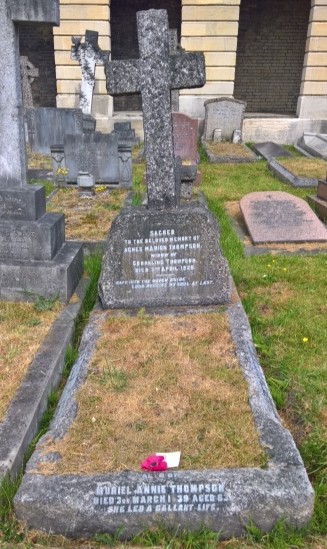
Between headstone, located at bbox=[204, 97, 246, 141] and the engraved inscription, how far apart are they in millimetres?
12099

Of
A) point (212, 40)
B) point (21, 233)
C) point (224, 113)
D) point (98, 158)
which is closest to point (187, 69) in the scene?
point (21, 233)

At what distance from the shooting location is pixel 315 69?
13.4m

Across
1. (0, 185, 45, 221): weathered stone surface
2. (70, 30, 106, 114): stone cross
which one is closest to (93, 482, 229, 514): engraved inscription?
(0, 185, 45, 221): weathered stone surface

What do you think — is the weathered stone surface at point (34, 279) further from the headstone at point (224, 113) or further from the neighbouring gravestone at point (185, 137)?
the headstone at point (224, 113)

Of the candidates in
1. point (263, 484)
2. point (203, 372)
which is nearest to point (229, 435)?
point (263, 484)

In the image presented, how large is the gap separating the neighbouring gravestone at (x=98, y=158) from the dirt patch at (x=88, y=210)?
0.27 metres

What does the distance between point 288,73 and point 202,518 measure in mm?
18610

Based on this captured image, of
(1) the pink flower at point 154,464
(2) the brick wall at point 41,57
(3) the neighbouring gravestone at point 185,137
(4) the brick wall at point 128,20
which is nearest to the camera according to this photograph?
(1) the pink flower at point 154,464

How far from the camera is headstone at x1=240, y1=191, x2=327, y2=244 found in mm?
5584

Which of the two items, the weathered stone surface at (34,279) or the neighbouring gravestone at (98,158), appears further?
the neighbouring gravestone at (98,158)

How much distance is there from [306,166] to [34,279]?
7167mm

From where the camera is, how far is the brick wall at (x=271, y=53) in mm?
16969

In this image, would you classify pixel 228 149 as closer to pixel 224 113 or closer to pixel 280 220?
pixel 224 113

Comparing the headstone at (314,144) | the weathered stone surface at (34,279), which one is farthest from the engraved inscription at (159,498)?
the headstone at (314,144)
